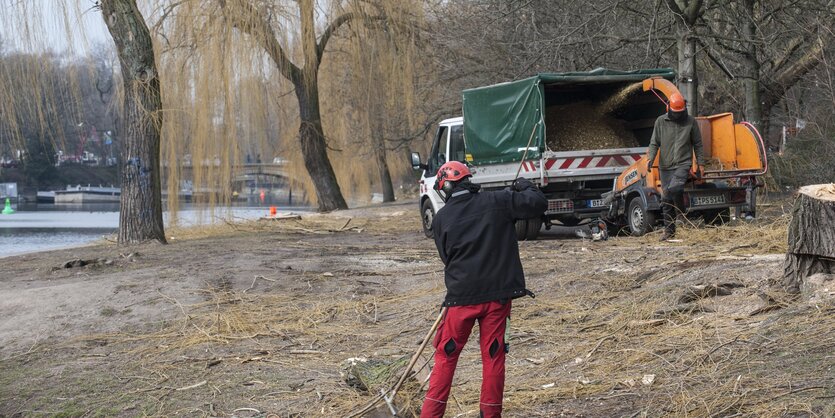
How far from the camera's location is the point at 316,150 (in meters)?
28.3

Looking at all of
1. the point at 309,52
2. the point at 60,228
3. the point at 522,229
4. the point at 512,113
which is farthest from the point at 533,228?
the point at 60,228

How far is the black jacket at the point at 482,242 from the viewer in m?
5.51

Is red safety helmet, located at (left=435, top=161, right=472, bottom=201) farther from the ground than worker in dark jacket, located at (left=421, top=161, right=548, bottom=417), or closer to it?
farther from the ground

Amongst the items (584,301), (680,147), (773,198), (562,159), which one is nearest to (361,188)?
(773,198)

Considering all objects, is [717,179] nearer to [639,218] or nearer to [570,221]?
[639,218]

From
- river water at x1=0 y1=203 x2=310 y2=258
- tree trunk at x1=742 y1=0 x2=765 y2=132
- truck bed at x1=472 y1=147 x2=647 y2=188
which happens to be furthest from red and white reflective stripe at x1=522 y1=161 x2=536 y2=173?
river water at x1=0 y1=203 x2=310 y2=258

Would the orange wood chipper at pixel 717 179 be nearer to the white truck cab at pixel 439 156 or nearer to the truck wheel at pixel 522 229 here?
the truck wheel at pixel 522 229

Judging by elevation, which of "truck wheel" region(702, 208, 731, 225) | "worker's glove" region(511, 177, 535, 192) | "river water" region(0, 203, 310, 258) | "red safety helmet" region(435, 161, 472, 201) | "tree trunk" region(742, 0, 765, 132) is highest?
"tree trunk" region(742, 0, 765, 132)

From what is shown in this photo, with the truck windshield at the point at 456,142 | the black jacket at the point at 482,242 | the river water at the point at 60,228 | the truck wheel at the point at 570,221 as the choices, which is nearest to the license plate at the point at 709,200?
the truck wheel at the point at 570,221

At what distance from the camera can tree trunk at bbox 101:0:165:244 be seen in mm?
15656

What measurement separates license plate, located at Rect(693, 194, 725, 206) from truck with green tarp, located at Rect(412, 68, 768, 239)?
67.4 inches

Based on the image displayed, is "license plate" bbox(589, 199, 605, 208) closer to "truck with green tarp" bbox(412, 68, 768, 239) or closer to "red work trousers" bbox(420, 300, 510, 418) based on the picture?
"truck with green tarp" bbox(412, 68, 768, 239)

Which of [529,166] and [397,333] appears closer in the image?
[397,333]

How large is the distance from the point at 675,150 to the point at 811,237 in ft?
19.3
